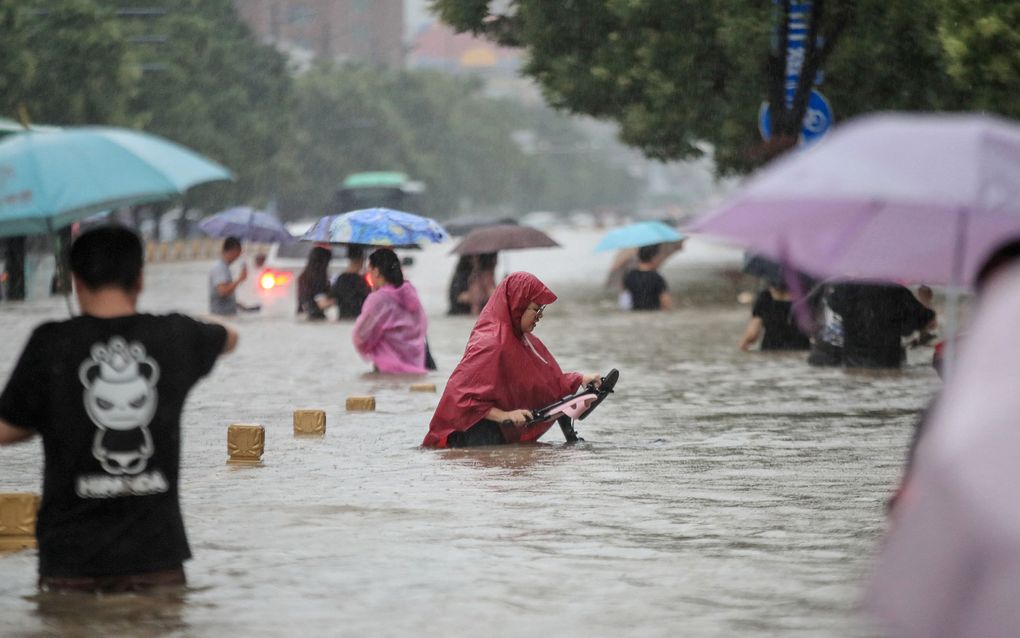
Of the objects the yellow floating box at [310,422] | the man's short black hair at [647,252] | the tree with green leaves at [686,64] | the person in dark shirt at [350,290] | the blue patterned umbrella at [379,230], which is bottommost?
the yellow floating box at [310,422]

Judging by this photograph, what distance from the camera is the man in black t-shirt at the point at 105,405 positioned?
6.54 m

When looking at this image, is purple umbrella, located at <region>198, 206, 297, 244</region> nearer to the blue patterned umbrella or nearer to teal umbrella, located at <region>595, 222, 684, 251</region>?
teal umbrella, located at <region>595, 222, 684, 251</region>

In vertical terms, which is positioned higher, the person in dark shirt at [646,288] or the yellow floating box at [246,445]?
the person in dark shirt at [646,288]

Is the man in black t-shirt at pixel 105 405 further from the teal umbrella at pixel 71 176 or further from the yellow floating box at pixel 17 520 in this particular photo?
the yellow floating box at pixel 17 520

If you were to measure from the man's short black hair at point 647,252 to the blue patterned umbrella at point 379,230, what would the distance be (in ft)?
43.0

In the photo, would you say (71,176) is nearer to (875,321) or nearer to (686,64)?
(875,321)

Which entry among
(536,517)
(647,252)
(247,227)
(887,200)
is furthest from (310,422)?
(647,252)

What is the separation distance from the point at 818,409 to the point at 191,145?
195 ft

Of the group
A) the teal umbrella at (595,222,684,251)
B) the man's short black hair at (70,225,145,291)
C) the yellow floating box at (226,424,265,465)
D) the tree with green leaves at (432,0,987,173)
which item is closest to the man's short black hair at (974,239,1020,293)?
the man's short black hair at (70,225,145,291)

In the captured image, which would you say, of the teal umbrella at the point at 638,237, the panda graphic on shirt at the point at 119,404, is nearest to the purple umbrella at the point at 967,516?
the panda graphic on shirt at the point at 119,404

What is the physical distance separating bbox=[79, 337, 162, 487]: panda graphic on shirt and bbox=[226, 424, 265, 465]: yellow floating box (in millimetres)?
5078

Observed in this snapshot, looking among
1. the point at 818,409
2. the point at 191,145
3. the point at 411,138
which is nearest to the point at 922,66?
the point at 818,409

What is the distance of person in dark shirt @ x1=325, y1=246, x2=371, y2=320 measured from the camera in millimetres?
25350

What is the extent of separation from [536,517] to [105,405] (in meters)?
3.02
